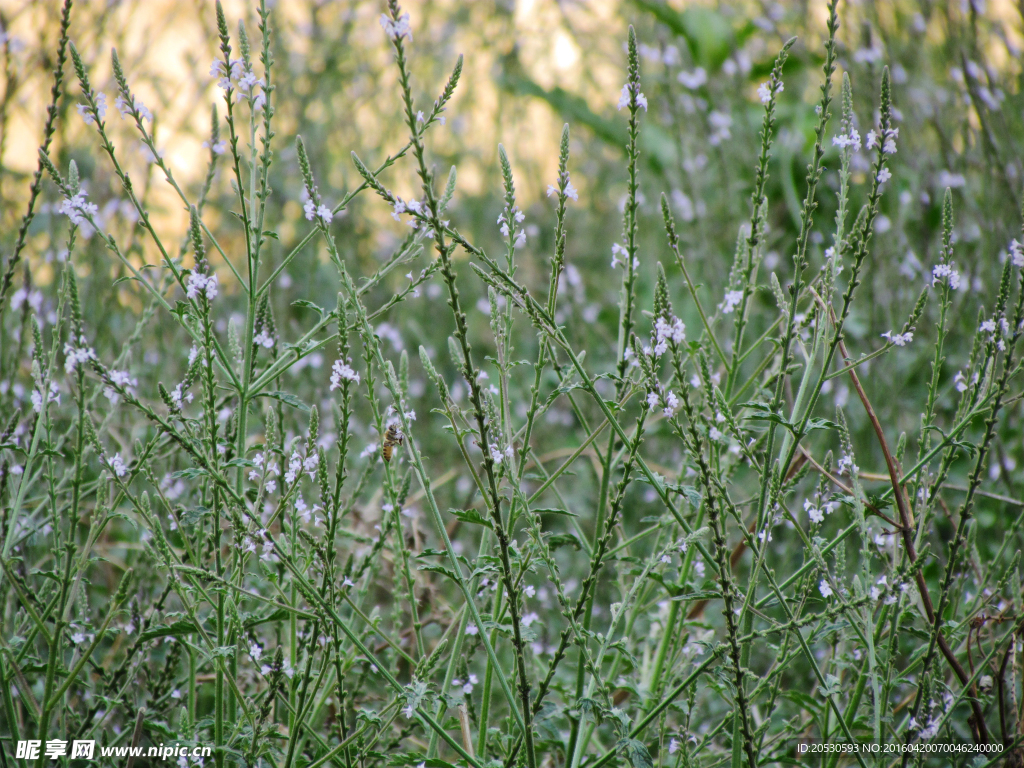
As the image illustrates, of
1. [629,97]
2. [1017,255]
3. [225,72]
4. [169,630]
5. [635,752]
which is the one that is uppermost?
[225,72]

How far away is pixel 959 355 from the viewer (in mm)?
3479

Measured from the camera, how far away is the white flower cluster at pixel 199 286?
4.61 ft

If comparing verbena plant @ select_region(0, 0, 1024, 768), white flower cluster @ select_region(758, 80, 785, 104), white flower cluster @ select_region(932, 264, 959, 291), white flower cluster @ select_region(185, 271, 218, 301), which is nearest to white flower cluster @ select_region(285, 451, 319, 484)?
verbena plant @ select_region(0, 0, 1024, 768)

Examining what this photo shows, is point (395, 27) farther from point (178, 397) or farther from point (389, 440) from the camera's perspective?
point (178, 397)

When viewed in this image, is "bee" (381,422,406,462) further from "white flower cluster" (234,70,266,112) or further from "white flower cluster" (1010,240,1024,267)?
"white flower cluster" (1010,240,1024,267)

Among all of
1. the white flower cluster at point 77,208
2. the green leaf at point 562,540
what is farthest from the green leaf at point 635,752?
the white flower cluster at point 77,208

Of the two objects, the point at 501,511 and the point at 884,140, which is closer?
the point at 884,140

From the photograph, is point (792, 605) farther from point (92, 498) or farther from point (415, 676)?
point (92, 498)

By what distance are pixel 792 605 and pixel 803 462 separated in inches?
14.1

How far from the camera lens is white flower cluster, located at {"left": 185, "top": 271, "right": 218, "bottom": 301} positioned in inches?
55.3

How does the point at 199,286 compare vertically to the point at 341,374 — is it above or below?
above

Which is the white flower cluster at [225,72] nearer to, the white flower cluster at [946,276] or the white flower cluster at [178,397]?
the white flower cluster at [178,397]

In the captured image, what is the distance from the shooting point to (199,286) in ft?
4.63

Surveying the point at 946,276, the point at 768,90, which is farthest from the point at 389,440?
the point at 946,276
